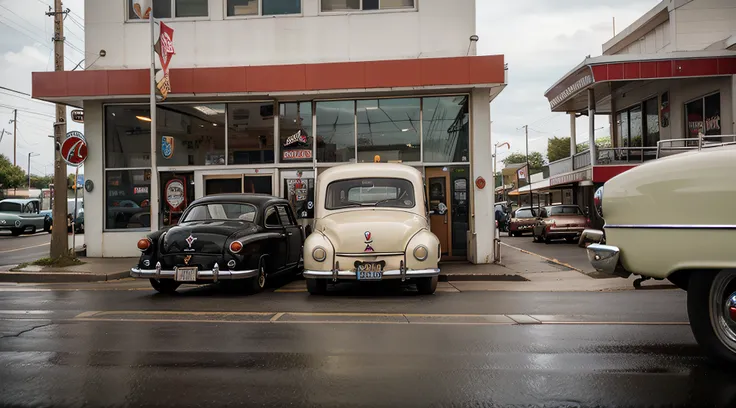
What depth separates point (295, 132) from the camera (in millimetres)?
15469

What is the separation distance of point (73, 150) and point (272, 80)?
16.6 ft

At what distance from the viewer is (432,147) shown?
15.1 metres

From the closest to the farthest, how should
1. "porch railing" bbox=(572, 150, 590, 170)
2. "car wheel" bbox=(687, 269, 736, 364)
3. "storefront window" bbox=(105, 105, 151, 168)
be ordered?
"car wheel" bbox=(687, 269, 736, 364) < "storefront window" bbox=(105, 105, 151, 168) < "porch railing" bbox=(572, 150, 590, 170)

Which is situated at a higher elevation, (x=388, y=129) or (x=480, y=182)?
(x=388, y=129)

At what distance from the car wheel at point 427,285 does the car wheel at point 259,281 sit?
2.71 meters

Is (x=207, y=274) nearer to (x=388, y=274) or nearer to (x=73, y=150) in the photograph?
(x=388, y=274)

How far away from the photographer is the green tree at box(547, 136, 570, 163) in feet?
282

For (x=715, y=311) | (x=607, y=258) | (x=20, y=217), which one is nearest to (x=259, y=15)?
(x=607, y=258)

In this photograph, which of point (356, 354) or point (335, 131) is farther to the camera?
point (335, 131)

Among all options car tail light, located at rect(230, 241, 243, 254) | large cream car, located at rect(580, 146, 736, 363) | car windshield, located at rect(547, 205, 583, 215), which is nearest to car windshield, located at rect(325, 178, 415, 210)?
car tail light, located at rect(230, 241, 243, 254)

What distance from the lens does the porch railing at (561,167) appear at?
27.9 m

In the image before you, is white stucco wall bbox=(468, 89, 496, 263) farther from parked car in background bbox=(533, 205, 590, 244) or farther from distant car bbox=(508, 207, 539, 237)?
distant car bbox=(508, 207, 539, 237)

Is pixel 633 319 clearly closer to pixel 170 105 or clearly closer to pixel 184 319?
pixel 184 319

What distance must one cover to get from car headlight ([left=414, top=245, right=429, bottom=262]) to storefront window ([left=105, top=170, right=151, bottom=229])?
988 centimetres
